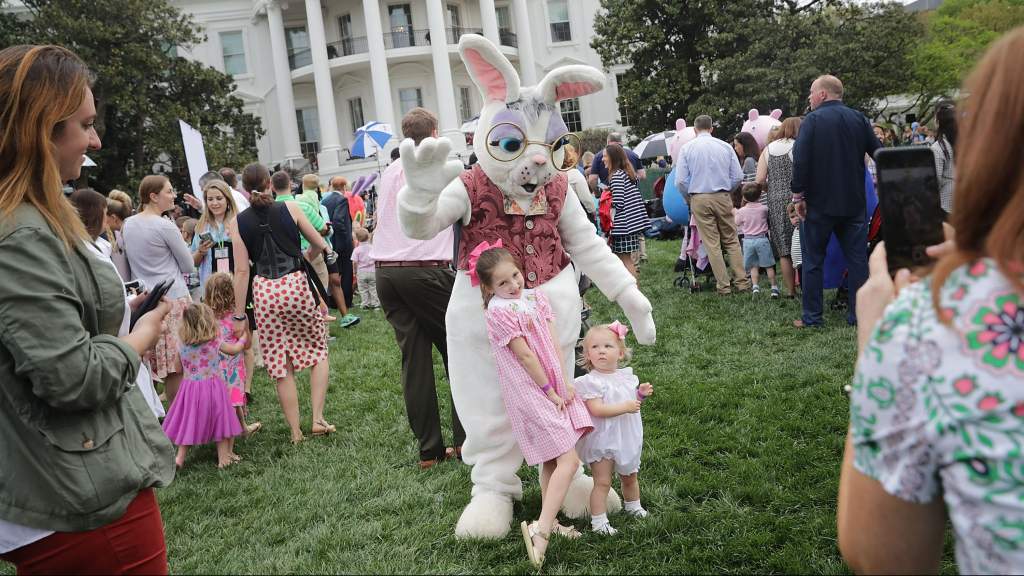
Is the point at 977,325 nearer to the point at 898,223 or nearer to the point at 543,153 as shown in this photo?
the point at 898,223

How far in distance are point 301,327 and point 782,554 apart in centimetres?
387

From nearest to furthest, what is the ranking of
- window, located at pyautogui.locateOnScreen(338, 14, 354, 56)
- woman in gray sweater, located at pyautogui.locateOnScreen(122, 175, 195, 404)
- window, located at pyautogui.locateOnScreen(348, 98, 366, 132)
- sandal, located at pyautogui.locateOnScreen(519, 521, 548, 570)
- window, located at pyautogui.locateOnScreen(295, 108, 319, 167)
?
sandal, located at pyautogui.locateOnScreen(519, 521, 548, 570) < woman in gray sweater, located at pyautogui.locateOnScreen(122, 175, 195, 404) < window, located at pyautogui.locateOnScreen(338, 14, 354, 56) < window, located at pyautogui.locateOnScreen(348, 98, 366, 132) < window, located at pyautogui.locateOnScreen(295, 108, 319, 167)

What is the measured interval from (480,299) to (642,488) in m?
1.46

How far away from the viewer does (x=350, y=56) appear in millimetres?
36406

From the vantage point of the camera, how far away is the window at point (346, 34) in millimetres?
37719

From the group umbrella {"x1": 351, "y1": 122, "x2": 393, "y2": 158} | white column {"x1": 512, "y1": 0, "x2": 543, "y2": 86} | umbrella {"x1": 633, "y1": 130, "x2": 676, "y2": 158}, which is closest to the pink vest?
umbrella {"x1": 351, "y1": 122, "x2": 393, "y2": 158}

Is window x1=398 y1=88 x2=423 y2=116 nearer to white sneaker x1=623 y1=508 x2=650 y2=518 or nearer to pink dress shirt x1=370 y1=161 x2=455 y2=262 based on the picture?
pink dress shirt x1=370 y1=161 x2=455 y2=262

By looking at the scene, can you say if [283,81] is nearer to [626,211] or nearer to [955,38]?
[955,38]

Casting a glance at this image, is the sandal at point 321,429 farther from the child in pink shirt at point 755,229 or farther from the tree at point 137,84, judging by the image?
the tree at point 137,84

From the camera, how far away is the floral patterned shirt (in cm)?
134

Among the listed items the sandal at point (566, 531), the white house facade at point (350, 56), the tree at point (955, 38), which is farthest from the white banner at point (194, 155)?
the tree at point (955, 38)

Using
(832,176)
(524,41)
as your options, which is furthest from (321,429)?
(524,41)

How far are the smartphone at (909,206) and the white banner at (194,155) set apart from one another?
26.8ft

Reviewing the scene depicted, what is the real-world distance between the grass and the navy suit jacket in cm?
123
